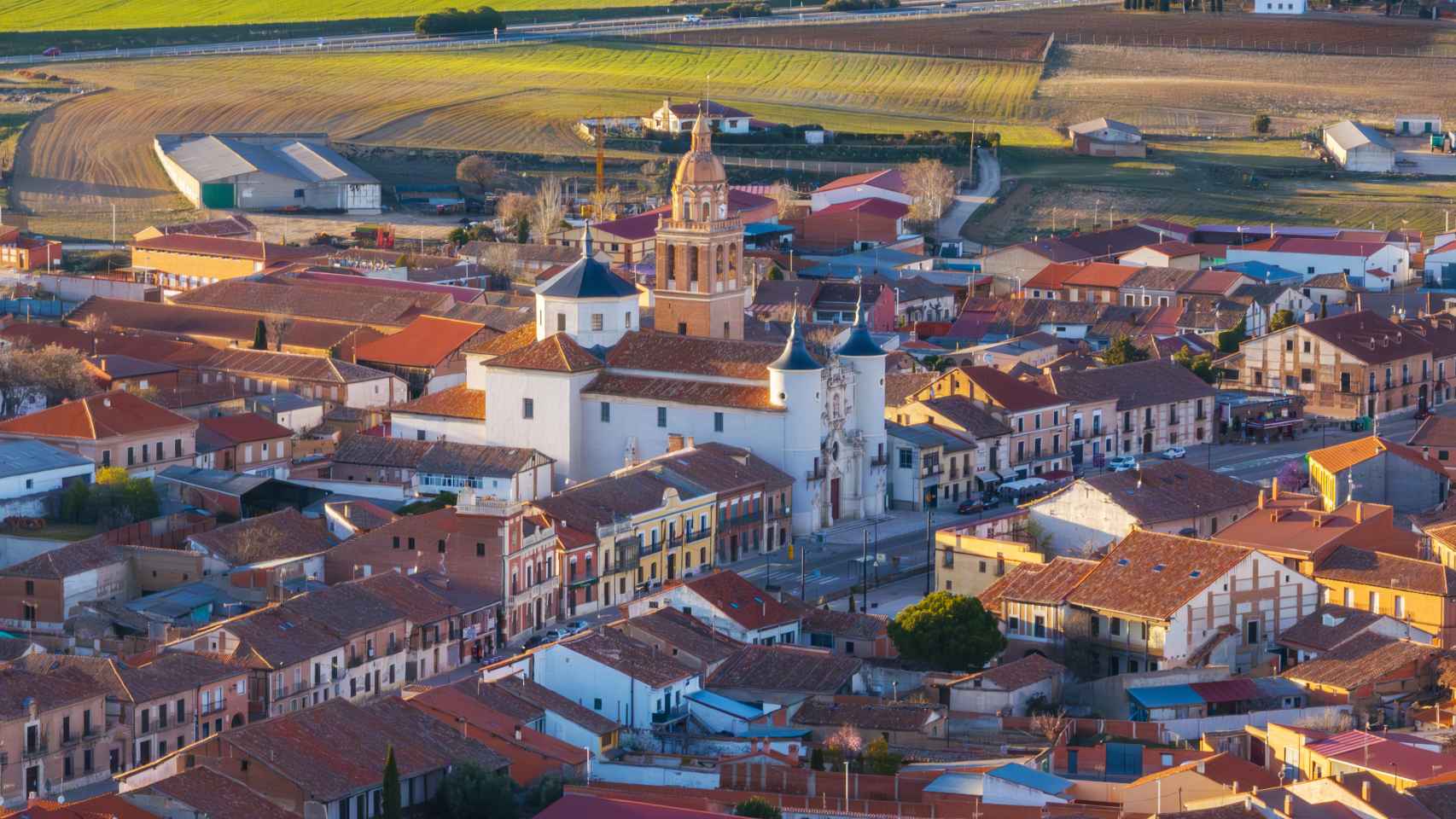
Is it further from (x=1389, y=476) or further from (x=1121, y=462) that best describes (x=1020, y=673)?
(x=1121, y=462)

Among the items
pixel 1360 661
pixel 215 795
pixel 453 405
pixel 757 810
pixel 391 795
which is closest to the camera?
pixel 215 795

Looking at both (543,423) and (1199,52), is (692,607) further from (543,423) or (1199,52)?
(1199,52)

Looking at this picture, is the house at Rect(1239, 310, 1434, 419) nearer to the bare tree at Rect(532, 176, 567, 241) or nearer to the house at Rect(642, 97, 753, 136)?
the bare tree at Rect(532, 176, 567, 241)

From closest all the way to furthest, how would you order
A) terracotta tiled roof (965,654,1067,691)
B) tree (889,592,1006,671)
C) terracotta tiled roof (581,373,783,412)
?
terracotta tiled roof (965,654,1067,691) < tree (889,592,1006,671) < terracotta tiled roof (581,373,783,412)

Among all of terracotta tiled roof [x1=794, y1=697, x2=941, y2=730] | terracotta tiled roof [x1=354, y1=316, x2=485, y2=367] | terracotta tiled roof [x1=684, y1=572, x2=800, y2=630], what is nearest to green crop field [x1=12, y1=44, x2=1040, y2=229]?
terracotta tiled roof [x1=354, y1=316, x2=485, y2=367]

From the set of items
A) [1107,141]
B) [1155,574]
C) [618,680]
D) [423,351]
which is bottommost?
[618,680]

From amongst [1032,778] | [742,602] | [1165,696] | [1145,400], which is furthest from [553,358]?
[1032,778]
